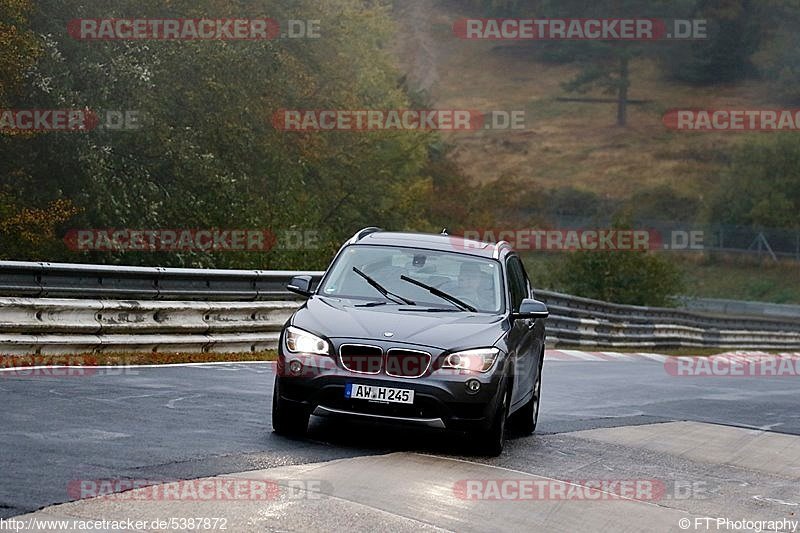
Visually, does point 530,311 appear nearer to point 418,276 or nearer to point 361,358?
point 418,276

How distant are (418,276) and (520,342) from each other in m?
1.00

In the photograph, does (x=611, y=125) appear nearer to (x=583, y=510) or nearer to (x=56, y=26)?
(x=56, y=26)

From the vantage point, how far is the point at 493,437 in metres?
10.5

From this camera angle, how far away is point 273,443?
33.3 ft

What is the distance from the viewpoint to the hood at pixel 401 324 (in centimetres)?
1032

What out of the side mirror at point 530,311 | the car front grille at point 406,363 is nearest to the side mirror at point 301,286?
the car front grille at point 406,363

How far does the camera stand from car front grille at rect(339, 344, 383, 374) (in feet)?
33.4

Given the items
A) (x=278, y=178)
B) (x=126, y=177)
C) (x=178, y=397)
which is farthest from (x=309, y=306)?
(x=278, y=178)

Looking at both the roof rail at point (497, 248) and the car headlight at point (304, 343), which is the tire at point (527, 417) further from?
the car headlight at point (304, 343)

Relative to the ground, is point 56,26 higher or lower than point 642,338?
higher

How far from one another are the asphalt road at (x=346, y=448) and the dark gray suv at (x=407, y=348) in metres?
0.31

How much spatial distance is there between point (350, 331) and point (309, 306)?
0.77 metres

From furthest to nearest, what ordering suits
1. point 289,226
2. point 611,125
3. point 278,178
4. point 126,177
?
point 611,125 < point 278,178 < point 289,226 < point 126,177

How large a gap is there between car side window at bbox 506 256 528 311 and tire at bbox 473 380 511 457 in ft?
4.52
